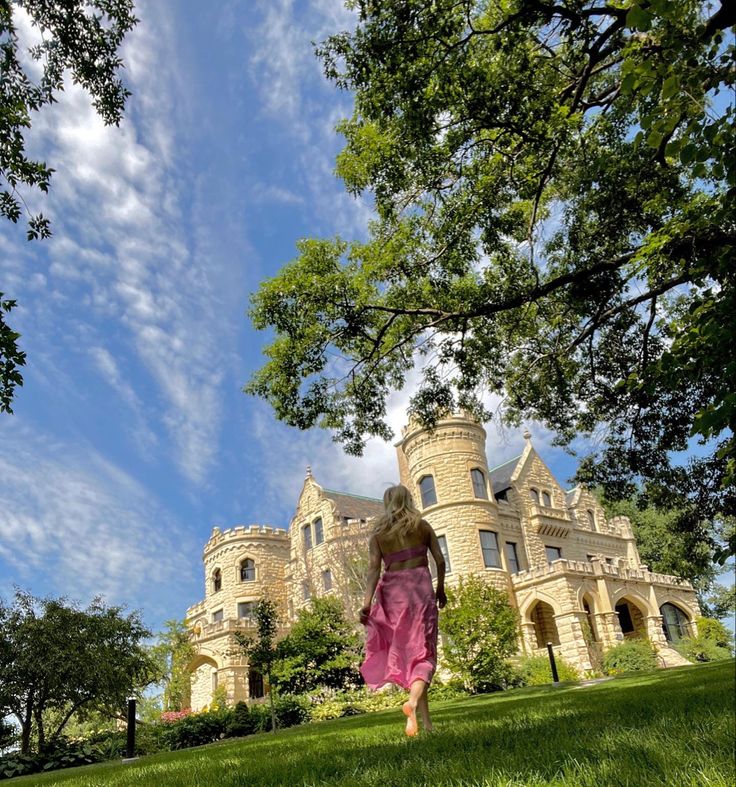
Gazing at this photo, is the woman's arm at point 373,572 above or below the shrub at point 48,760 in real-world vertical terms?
above

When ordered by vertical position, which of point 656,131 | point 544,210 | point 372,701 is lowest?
point 372,701

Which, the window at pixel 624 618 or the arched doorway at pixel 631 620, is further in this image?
the window at pixel 624 618

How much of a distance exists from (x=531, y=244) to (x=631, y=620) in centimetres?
3056

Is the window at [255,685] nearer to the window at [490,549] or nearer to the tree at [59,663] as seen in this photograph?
the window at [490,549]

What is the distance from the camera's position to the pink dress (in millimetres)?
4812

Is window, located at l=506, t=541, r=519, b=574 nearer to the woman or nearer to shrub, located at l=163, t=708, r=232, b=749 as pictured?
shrub, located at l=163, t=708, r=232, b=749

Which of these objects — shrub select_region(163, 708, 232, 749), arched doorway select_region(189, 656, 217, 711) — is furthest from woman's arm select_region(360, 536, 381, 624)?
arched doorway select_region(189, 656, 217, 711)

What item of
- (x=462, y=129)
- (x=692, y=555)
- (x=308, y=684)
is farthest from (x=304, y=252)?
(x=308, y=684)

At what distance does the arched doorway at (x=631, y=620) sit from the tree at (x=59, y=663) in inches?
980

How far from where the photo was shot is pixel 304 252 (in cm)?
1249

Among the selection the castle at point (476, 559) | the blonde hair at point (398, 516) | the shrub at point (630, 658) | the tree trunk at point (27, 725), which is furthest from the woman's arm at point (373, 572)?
the shrub at point (630, 658)

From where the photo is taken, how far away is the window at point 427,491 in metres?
→ 31.4

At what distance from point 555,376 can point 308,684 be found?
1615cm

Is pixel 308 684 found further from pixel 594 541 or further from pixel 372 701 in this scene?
pixel 594 541
